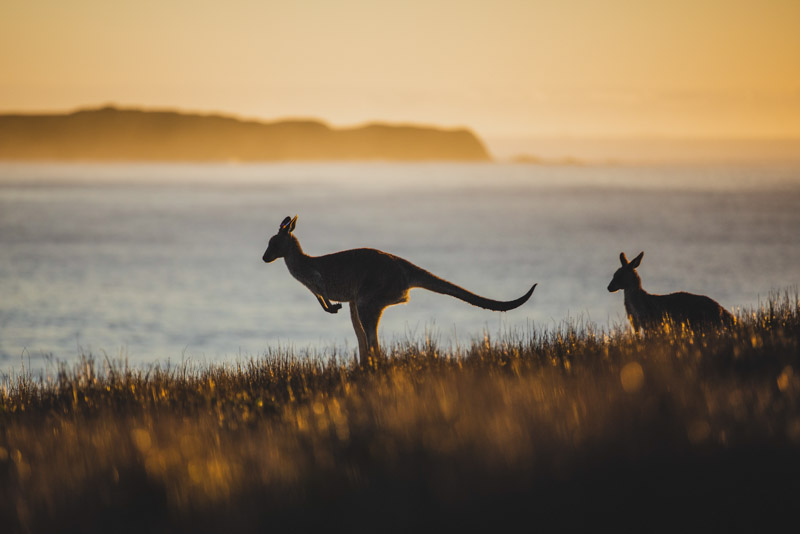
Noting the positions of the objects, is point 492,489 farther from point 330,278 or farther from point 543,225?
point 543,225

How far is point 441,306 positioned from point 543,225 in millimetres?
81722

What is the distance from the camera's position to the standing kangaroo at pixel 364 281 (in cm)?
934

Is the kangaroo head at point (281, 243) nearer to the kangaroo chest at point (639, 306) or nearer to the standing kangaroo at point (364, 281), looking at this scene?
the standing kangaroo at point (364, 281)

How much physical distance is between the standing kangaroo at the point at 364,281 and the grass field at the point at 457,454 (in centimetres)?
154

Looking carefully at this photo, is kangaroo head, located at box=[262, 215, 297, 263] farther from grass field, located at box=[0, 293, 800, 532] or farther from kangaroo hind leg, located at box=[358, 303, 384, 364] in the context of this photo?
grass field, located at box=[0, 293, 800, 532]

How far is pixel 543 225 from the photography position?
5482 inches

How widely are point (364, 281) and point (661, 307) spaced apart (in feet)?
11.3

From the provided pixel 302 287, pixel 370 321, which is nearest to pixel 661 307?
pixel 370 321

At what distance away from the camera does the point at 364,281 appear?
9.41 m

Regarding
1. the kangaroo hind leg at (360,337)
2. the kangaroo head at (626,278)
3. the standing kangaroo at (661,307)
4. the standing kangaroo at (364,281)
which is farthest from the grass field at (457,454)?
the kangaroo head at (626,278)

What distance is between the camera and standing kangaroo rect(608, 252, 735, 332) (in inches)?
383

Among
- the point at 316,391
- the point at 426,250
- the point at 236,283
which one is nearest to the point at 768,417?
the point at 316,391

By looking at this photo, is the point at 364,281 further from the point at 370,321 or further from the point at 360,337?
the point at 360,337

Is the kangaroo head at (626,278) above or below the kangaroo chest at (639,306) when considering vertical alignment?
above
